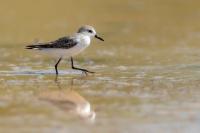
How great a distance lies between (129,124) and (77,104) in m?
1.54

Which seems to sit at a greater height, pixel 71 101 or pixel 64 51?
pixel 64 51

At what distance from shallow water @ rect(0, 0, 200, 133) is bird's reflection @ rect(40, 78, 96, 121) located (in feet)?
0.04

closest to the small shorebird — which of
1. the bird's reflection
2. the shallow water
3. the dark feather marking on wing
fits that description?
the dark feather marking on wing

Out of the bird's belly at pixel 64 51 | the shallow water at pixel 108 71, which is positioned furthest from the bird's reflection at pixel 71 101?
the bird's belly at pixel 64 51

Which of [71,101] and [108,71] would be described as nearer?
[71,101]

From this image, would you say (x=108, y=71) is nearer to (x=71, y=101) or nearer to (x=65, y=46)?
(x=65, y=46)

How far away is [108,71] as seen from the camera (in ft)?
39.5

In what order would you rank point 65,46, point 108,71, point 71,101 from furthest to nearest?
point 108,71
point 65,46
point 71,101

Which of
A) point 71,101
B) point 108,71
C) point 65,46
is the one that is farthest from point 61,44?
point 71,101

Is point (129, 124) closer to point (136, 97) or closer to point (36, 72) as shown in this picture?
point (136, 97)

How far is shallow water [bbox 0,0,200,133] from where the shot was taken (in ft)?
27.5

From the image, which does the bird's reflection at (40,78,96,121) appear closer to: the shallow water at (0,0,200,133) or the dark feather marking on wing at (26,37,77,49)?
the shallow water at (0,0,200,133)

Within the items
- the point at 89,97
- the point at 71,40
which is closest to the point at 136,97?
the point at 89,97

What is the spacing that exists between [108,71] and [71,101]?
246cm
